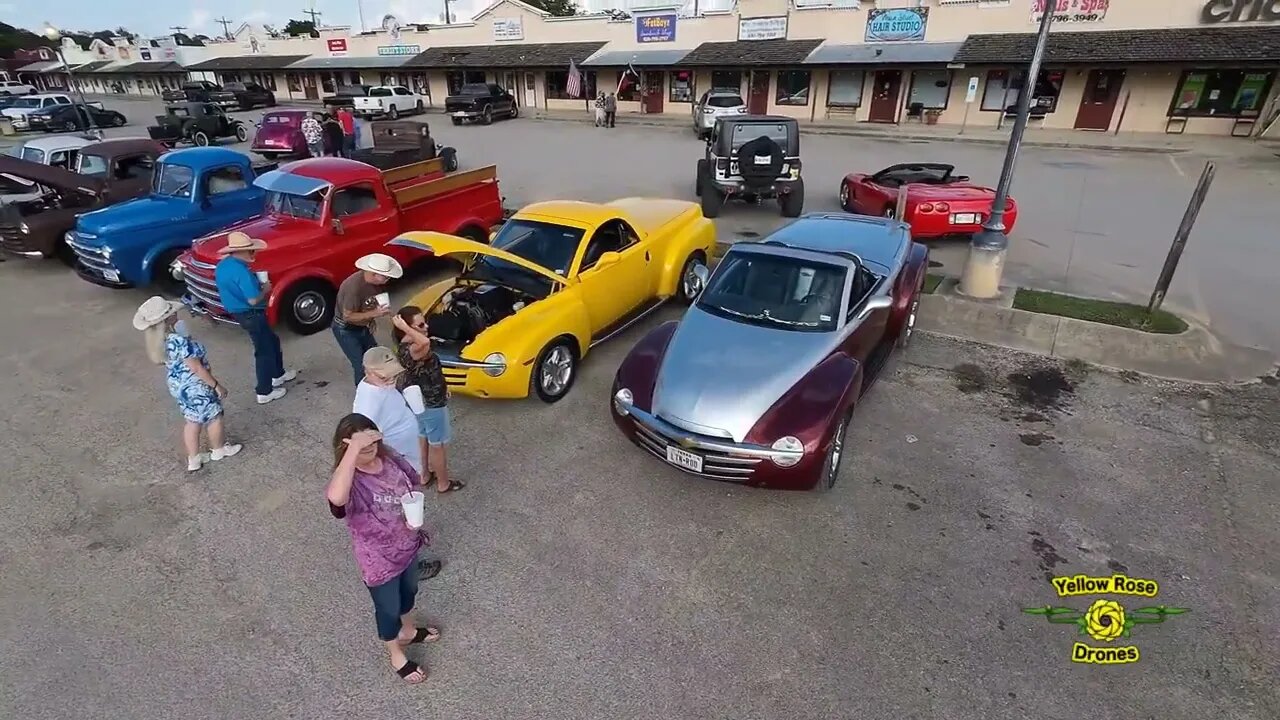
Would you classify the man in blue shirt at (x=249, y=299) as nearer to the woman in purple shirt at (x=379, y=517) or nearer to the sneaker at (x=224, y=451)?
the sneaker at (x=224, y=451)

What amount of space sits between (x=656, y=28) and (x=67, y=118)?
1088 inches

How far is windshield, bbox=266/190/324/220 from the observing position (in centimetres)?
787

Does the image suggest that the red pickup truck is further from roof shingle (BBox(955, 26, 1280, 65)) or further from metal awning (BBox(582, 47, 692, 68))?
metal awning (BBox(582, 47, 692, 68))

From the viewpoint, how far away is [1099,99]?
2377 centimetres

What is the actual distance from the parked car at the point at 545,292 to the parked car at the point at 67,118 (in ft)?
107

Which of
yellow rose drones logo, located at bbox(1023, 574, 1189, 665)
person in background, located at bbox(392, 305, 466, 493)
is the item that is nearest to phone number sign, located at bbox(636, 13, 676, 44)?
person in background, located at bbox(392, 305, 466, 493)

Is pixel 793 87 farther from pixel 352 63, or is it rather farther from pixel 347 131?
pixel 352 63

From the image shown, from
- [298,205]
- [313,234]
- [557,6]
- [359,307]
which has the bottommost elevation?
[359,307]

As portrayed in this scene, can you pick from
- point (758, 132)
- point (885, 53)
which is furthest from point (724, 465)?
point (885, 53)

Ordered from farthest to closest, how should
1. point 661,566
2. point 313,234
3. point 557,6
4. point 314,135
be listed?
point 557,6
point 314,135
point 313,234
point 661,566

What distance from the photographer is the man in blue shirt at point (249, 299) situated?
576cm

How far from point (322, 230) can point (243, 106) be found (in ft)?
125

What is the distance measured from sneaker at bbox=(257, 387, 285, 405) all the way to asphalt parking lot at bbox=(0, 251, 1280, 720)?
15 cm

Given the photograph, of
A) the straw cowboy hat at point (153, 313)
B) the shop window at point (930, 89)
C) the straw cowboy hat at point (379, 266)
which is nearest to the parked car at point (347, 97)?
the shop window at point (930, 89)
